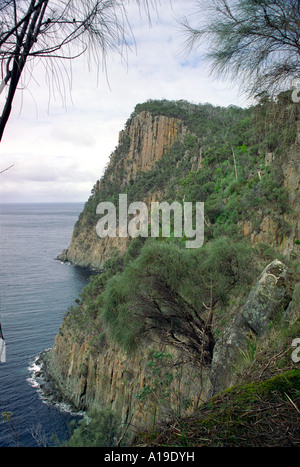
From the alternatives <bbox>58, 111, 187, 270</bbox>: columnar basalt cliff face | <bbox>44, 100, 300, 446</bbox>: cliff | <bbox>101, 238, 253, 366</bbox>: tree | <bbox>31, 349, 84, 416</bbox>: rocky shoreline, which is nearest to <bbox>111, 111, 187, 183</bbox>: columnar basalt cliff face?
<bbox>58, 111, 187, 270</bbox>: columnar basalt cliff face

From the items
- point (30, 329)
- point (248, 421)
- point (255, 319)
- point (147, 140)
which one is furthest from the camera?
point (147, 140)

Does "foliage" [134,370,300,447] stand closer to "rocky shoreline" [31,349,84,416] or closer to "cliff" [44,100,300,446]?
"cliff" [44,100,300,446]

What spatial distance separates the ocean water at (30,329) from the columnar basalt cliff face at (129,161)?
3.49 m

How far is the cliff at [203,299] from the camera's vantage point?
4.20 m

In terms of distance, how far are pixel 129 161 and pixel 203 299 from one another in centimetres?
4716

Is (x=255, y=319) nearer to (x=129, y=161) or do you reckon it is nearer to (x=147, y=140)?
(x=147, y=140)

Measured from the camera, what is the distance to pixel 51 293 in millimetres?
33656

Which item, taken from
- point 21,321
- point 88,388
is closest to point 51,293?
point 21,321

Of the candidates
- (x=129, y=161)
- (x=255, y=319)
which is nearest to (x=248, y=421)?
(x=255, y=319)

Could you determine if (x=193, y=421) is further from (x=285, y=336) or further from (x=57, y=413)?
(x=57, y=413)

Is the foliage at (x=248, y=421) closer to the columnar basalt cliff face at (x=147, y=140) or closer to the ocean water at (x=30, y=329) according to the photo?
the ocean water at (x=30, y=329)

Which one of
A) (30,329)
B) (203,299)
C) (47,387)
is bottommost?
(47,387)

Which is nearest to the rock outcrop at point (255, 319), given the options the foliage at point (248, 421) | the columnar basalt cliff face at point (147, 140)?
the foliage at point (248, 421)

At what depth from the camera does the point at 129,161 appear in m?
52.6
